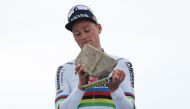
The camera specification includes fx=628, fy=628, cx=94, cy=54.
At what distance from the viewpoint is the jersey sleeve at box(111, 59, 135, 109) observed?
6.48m

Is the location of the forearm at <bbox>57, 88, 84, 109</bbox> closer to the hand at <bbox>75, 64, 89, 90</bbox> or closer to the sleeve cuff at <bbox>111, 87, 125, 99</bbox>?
the hand at <bbox>75, 64, 89, 90</bbox>

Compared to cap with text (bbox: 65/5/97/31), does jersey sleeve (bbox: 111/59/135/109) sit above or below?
below

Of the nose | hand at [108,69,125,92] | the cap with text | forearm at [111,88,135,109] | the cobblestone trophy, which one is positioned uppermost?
the cap with text

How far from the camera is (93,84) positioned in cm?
620

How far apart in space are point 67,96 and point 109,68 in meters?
0.70

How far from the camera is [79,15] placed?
697 cm

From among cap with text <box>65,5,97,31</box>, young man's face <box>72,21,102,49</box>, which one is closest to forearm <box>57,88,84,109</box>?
young man's face <box>72,21,102,49</box>

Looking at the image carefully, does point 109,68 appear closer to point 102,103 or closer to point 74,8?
point 102,103

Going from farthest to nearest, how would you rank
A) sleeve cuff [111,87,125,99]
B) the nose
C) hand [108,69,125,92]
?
the nose, sleeve cuff [111,87,125,99], hand [108,69,125,92]

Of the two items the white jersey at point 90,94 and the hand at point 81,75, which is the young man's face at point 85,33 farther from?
the hand at point 81,75

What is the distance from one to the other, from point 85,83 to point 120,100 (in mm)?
426

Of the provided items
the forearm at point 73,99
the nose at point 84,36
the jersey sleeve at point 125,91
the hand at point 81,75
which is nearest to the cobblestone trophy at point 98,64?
the hand at point 81,75

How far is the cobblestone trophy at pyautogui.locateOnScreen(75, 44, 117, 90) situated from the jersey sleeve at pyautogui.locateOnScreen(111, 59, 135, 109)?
25 centimetres

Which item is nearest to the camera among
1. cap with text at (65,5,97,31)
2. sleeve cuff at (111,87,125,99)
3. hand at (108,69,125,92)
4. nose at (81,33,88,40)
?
hand at (108,69,125,92)
